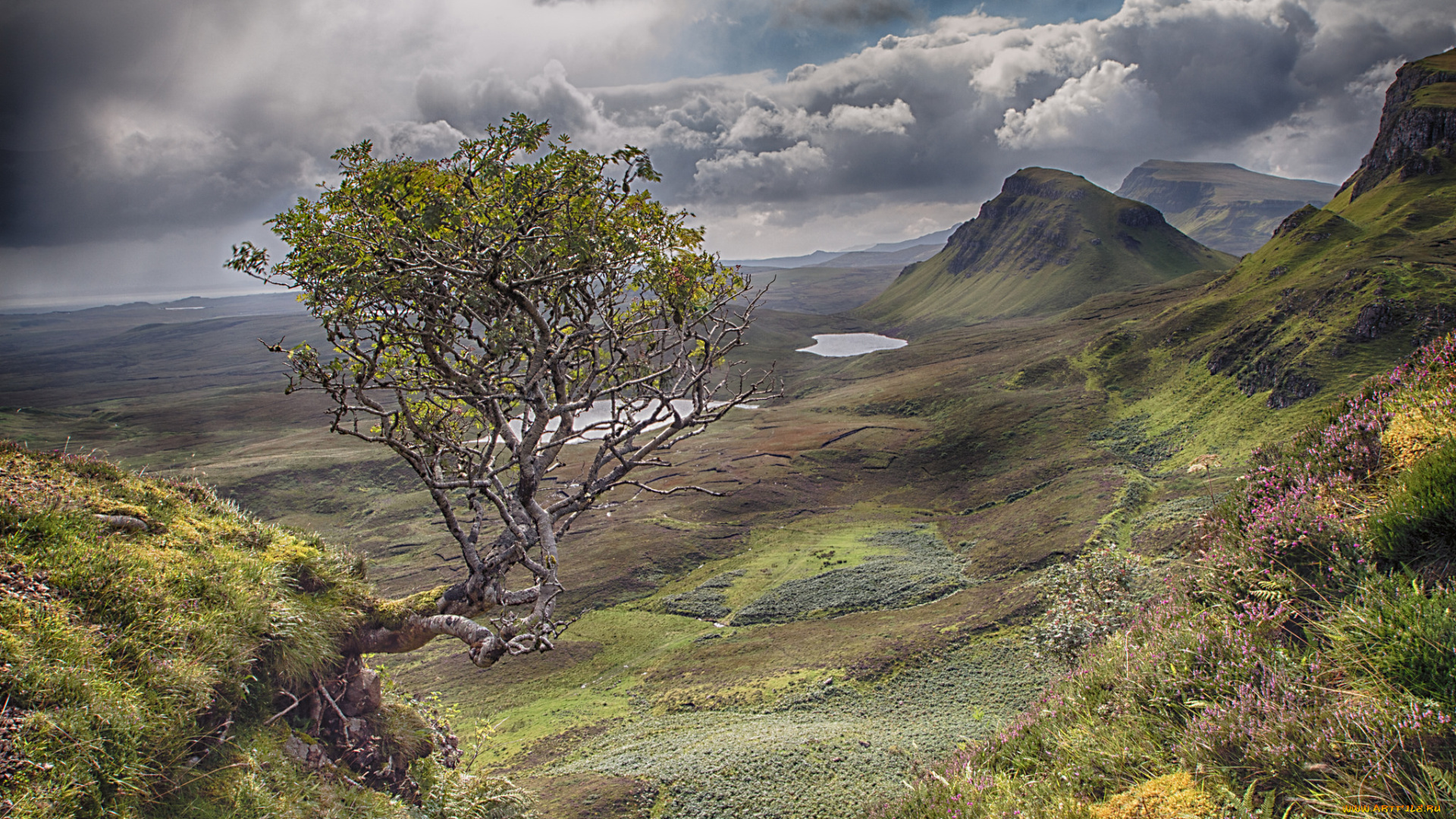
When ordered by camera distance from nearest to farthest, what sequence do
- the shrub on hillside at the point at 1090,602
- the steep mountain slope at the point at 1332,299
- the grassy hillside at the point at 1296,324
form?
the shrub on hillside at the point at 1090,602
the grassy hillside at the point at 1296,324
the steep mountain slope at the point at 1332,299

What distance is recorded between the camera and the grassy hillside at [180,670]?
18.6 feet

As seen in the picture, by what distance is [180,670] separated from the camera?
22.7ft

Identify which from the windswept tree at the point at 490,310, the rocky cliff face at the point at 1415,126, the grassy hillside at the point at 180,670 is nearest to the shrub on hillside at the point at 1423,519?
the windswept tree at the point at 490,310

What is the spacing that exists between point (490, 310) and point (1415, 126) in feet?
622

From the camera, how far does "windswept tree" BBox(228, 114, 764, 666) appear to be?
9.02m

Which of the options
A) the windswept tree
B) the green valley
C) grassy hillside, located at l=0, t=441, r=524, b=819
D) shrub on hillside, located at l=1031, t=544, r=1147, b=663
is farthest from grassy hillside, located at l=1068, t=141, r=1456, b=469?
grassy hillside, located at l=0, t=441, r=524, b=819

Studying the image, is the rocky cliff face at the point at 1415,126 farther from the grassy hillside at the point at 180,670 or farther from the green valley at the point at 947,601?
the grassy hillside at the point at 180,670

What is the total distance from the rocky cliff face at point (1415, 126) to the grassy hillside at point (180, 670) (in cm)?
18032

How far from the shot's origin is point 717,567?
59094 millimetres

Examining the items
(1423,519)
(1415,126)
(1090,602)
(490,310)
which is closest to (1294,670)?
(1423,519)

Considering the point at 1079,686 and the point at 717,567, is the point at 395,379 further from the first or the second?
the point at 717,567

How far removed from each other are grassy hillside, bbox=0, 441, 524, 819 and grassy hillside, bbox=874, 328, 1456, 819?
7606mm

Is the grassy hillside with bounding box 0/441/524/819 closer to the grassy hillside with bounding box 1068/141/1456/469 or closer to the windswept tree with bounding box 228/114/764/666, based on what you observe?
the windswept tree with bounding box 228/114/764/666

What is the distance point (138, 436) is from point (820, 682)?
211 meters
